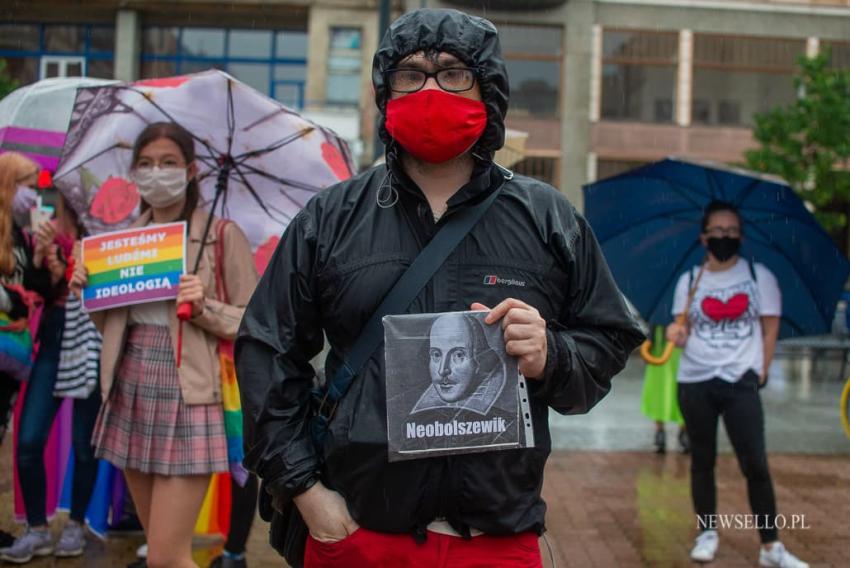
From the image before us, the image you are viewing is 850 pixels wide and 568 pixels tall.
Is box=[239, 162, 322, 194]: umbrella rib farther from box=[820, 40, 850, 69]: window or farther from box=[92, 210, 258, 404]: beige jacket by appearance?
box=[820, 40, 850, 69]: window

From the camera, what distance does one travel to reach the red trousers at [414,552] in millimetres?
2396

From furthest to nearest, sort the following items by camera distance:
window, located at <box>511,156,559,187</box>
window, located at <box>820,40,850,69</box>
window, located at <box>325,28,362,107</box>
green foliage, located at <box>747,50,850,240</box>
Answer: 1. window, located at <box>820,40,850,69</box>
2. window, located at <box>511,156,559,187</box>
3. window, located at <box>325,28,362,107</box>
4. green foliage, located at <box>747,50,850,240</box>

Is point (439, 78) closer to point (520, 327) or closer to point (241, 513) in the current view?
point (520, 327)

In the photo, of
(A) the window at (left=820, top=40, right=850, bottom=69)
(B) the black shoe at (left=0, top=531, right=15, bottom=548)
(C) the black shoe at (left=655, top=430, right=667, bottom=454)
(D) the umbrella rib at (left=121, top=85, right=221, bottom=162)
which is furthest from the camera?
(A) the window at (left=820, top=40, right=850, bottom=69)

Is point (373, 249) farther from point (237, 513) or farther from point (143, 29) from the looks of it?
point (143, 29)

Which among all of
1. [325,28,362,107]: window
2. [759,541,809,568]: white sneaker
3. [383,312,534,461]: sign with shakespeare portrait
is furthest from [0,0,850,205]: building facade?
[383,312,534,461]: sign with shakespeare portrait

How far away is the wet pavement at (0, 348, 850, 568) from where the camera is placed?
5.88 meters

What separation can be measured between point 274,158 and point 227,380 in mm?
1218

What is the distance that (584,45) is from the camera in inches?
1191

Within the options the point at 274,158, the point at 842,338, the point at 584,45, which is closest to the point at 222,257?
the point at 274,158

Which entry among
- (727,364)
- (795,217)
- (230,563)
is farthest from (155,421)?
(795,217)

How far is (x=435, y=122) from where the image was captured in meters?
2.47

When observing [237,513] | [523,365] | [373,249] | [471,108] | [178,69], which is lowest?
[237,513]

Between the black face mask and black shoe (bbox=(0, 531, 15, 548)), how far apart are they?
423cm
